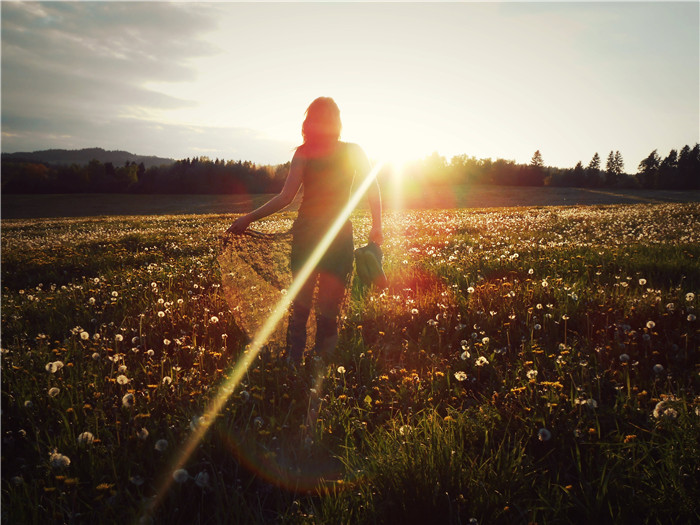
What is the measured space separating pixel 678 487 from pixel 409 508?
137 centimetres

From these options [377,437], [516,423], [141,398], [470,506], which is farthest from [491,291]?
[141,398]

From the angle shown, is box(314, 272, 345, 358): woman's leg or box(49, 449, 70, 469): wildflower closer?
box(49, 449, 70, 469): wildflower

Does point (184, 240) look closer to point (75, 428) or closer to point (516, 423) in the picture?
point (75, 428)

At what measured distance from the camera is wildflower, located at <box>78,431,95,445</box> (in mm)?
2470

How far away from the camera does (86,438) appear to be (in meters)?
2.54

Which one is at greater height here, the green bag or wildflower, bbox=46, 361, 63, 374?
the green bag

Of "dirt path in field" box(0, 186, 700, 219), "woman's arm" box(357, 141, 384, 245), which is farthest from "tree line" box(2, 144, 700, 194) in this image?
"woman's arm" box(357, 141, 384, 245)

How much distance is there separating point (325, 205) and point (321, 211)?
83mm

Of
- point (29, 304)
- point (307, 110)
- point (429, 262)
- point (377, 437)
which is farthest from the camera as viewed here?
point (429, 262)

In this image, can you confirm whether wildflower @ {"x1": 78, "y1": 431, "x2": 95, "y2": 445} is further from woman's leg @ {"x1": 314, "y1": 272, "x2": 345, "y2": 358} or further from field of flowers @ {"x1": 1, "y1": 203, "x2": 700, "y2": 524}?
woman's leg @ {"x1": 314, "y1": 272, "x2": 345, "y2": 358}

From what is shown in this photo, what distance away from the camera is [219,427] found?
8.94 ft

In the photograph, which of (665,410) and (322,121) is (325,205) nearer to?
(322,121)

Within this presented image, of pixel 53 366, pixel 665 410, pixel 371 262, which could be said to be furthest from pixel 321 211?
pixel 665 410

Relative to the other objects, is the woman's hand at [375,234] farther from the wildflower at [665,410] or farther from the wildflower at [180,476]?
the wildflower at [180,476]
